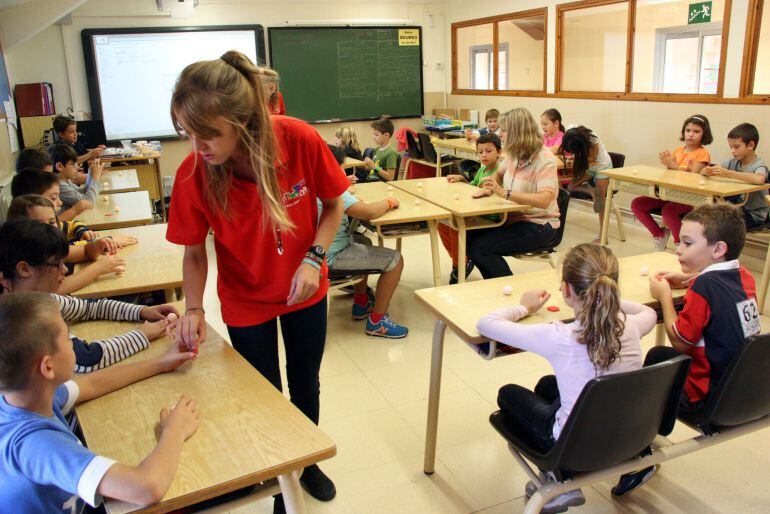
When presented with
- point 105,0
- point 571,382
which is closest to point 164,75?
point 105,0

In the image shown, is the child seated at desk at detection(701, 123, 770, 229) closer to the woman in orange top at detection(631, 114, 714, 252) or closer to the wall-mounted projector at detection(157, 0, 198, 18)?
the woman in orange top at detection(631, 114, 714, 252)

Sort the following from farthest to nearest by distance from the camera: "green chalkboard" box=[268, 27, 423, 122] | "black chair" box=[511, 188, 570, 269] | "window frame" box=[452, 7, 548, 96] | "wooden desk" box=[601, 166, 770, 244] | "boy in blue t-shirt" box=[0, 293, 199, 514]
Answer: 1. "green chalkboard" box=[268, 27, 423, 122]
2. "window frame" box=[452, 7, 548, 96]
3. "wooden desk" box=[601, 166, 770, 244]
4. "black chair" box=[511, 188, 570, 269]
5. "boy in blue t-shirt" box=[0, 293, 199, 514]

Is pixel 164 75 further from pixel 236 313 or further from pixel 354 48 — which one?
pixel 236 313

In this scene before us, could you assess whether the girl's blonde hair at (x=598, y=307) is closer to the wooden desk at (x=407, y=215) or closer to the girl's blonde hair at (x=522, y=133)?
the wooden desk at (x=407, y=215)

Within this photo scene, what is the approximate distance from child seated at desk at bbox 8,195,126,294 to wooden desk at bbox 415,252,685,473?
124 cm

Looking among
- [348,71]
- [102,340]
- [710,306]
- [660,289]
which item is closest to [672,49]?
[348,71]

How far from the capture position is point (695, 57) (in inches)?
250

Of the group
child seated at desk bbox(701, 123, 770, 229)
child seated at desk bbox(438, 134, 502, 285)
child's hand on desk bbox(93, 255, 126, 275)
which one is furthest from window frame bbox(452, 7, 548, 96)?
child's hand on desk bbox(93, 255, 126, 275)

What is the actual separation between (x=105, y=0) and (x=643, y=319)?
7890mm

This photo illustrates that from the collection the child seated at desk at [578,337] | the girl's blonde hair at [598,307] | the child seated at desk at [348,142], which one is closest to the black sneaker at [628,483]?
the child seated at desk at [578,337]

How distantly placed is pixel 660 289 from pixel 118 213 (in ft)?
10.1

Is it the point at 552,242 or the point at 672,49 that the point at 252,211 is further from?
the point at 672,49

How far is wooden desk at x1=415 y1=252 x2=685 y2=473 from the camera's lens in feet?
6.48

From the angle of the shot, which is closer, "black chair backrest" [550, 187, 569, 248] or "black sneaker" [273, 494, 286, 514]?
"black sneaker" [273, 494, 286, 514]
